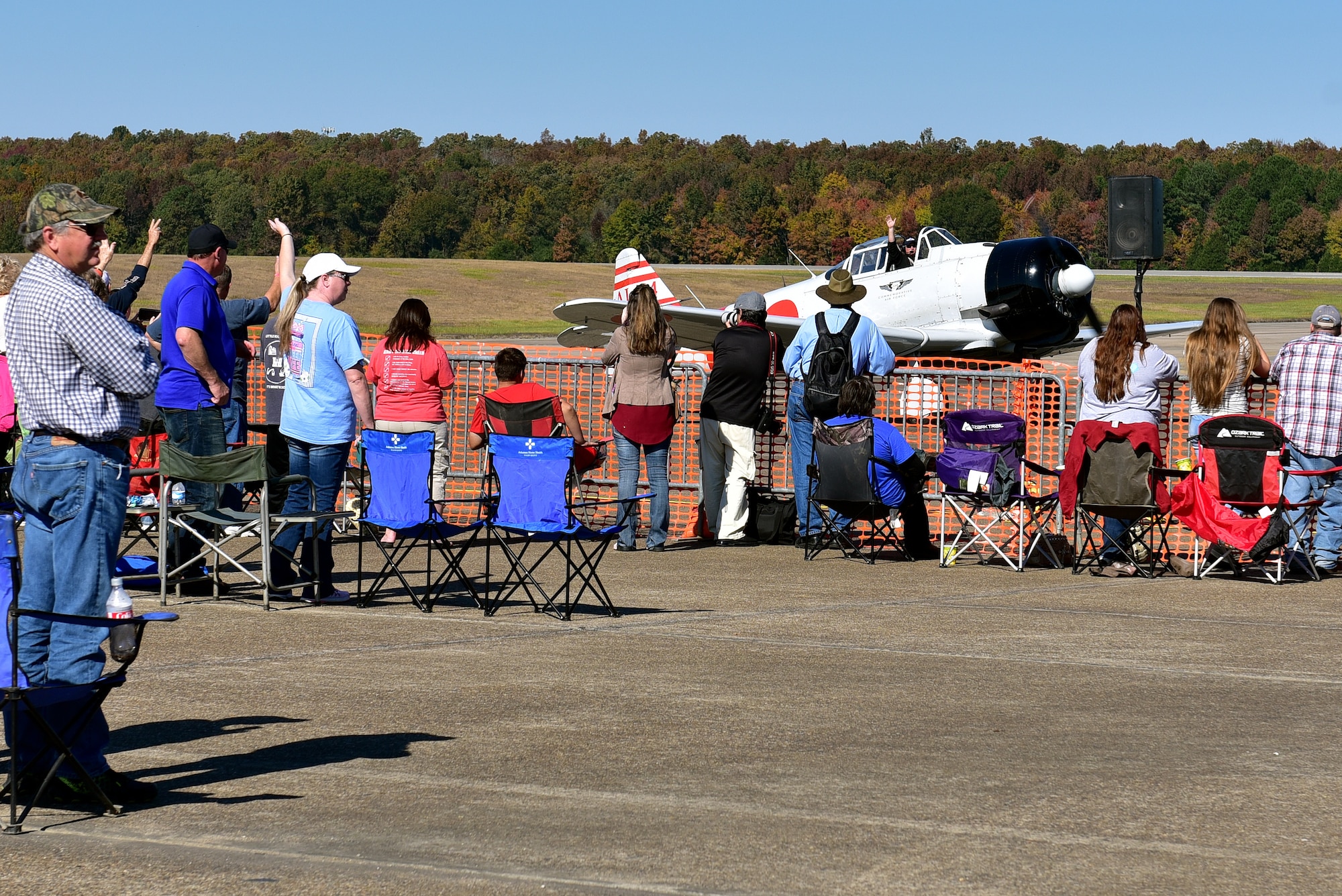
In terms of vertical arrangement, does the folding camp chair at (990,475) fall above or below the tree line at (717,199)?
below

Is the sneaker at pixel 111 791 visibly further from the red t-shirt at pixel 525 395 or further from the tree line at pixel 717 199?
the tree line at pixel 717 199

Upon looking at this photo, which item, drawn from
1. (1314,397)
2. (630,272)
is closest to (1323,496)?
(1314,397)

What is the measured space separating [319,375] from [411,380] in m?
2.22

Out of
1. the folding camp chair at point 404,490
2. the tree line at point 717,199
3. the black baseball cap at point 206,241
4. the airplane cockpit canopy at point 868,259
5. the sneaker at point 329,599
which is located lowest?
the sneaker at point 329,599

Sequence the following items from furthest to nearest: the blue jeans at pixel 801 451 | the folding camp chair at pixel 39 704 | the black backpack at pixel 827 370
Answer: the blue jeans at pixel 801 451
the black backpack at pixel 827 370
the folding camp chair at pixel 39 704

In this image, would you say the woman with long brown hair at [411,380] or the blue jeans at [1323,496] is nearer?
the blue jeans at [1323,496]

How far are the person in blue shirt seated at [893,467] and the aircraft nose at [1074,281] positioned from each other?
11.5m

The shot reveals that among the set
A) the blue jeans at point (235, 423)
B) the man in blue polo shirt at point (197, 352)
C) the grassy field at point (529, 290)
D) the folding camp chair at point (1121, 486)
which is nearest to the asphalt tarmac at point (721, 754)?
the man in blue polo shirt at point (197, 352)

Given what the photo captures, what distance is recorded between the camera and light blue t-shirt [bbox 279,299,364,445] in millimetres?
8344

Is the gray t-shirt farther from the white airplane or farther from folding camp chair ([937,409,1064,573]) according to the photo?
the white airplane

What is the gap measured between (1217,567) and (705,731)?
6.11m

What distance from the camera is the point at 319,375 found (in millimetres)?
8352

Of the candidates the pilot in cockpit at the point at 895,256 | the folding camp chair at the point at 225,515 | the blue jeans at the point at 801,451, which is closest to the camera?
the folding camp chair at the point at 225,515

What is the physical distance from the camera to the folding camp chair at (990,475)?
33.4ft
